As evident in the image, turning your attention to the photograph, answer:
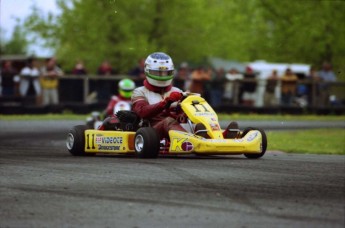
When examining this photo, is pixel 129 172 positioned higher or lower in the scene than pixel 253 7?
lower

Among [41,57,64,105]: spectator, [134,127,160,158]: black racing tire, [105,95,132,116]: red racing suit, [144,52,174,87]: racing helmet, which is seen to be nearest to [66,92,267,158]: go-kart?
[134,127,160,158]: black racing tire

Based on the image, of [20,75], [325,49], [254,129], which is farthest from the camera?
[325,49]

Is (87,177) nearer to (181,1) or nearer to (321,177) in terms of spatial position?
(321,177)

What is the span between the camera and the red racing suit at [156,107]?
12.3 meters

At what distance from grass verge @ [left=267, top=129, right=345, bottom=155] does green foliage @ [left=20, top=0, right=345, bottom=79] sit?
12.9 m

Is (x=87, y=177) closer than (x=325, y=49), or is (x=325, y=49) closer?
(x=87, y=177)

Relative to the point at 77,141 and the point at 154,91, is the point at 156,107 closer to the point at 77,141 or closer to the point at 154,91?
the point at 154,91

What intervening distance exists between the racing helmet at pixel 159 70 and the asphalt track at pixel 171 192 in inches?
61.7

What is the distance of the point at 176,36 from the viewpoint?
37531 millimetres

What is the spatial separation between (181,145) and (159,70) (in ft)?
5.48

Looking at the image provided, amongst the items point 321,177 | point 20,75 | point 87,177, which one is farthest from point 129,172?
point 20,75

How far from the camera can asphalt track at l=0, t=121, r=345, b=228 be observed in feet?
23.5

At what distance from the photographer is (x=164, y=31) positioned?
37500 millimetres

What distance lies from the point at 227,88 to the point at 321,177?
18.8m
